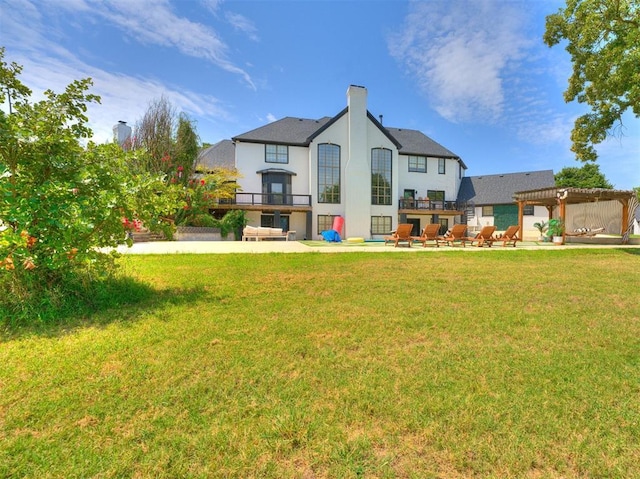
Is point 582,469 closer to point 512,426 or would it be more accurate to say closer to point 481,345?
point 512,426

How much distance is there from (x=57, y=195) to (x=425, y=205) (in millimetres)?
26934

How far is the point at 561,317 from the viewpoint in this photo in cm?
405

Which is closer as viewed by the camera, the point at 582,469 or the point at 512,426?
the point at 582,469

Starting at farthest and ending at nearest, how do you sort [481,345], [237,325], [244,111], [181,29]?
1. [244,111]
2. [181,29]
3. [237,325]
4. [481,345]

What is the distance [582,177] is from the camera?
39.1 m

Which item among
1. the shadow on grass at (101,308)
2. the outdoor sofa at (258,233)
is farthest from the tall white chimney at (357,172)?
the shadow on grass at (101,308)

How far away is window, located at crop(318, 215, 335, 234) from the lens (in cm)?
2453

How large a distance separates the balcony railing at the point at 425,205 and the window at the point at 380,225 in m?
2.09

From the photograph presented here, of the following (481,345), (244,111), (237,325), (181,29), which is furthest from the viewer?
(244,111)

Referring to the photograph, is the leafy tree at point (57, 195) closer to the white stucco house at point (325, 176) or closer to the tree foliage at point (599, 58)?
the tree foliage at point (599, 58)

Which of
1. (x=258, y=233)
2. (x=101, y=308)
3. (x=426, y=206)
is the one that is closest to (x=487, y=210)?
(x=426, y=206)

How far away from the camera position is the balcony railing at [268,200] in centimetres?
2216

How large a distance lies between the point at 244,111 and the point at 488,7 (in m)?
17.0

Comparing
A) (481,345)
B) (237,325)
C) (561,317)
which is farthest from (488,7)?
(237,325)
